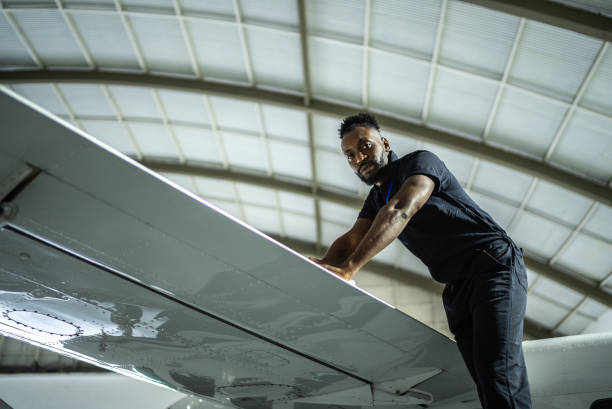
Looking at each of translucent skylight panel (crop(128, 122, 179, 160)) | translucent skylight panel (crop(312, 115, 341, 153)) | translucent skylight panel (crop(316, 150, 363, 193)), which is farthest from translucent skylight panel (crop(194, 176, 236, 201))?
translucent skylight panel (crop(312, 115, 341, 153))

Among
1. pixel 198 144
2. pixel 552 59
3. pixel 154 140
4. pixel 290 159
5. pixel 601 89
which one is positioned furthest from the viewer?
pixel 154 140

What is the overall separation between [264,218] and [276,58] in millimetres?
12749

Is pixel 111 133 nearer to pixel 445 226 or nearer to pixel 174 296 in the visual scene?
pixel 174 296

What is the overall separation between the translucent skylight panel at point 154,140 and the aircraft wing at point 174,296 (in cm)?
2033

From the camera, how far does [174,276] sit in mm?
2893

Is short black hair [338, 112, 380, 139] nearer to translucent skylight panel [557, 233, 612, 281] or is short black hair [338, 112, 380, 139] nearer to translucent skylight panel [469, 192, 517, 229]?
translucent skylight panel [469, 192, 517, 229]

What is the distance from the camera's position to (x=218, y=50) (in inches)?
738

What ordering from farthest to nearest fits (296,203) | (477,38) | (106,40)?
1. (296,203)
2. (106,40)
3. (477,38)

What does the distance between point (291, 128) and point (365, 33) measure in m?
6.47

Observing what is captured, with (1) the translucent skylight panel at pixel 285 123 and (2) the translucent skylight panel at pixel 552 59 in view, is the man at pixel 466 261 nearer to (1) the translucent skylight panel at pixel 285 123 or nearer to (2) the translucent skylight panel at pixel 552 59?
(2) the translucent skylight panel at pixel 552 59

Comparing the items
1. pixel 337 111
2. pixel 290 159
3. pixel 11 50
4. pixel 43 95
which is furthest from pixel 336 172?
pixel 11 50

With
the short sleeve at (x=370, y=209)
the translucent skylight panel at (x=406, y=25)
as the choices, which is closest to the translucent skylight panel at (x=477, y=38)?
the translucent skylight panel at (x=406, y=25)

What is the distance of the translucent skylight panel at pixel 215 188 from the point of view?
27297 millimetres

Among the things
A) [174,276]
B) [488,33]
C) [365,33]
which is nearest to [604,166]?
[488,33]
